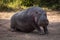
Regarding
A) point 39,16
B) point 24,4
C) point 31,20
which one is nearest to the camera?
point 39,16

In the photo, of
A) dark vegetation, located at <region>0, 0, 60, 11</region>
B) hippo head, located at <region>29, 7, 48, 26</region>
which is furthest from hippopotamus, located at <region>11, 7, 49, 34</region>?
dark vegetation, located at <region>0, 0, 60, 11</region>

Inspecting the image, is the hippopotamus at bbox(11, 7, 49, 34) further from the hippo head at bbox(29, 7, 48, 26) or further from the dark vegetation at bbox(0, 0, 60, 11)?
the dark vegetation at bbox(0, 0, 60, 11)

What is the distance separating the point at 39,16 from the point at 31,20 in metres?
0.31

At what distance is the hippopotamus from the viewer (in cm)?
604

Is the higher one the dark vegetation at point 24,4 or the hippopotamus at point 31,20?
the hippopotamus at point 31,20

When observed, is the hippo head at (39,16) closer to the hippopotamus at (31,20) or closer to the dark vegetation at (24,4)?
the hippopotamus at (31,20)

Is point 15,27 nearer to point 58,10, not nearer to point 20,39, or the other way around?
point 20,39

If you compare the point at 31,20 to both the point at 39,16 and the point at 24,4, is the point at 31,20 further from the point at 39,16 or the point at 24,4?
the point at 24,4

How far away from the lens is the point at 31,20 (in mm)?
6320

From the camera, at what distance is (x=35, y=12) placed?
247 inches

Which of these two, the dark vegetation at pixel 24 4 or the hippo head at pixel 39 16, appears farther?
the dark vegetation at pixel 24 4

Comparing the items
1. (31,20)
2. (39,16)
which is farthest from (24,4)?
(39,16)

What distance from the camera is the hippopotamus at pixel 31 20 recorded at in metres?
6.04

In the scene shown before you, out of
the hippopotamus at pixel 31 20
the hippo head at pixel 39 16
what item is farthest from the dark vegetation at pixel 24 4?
the hippo head at pixel 39 16
